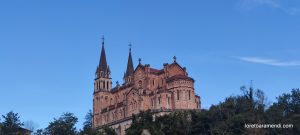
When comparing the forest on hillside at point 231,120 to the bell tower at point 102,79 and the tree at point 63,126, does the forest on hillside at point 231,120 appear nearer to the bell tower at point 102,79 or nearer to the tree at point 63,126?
the tree at point 63,126

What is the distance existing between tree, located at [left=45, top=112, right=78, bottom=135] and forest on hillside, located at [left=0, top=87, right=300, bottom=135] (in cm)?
1

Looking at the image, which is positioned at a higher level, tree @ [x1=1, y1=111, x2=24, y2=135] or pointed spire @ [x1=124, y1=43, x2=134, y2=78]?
pointed spire @ [x1=124, y1=43, x2=134, y2=78]

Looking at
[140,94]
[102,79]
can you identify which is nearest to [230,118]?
[140,94]

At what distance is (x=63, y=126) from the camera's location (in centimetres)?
7656

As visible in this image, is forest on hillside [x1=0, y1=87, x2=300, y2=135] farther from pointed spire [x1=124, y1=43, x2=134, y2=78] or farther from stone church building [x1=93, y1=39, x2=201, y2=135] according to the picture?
pointed spire [x1=124, y1=43, x2=134, y2=78]

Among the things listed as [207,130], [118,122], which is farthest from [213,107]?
[118,122]

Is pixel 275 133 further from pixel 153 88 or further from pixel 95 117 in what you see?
pixel 95 117

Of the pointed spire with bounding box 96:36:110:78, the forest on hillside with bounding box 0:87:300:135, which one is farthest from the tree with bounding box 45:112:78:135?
the pointed spire with bounding box 96:36:110:78

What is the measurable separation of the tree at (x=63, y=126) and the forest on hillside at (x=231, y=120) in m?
0.01

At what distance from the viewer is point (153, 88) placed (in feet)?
278

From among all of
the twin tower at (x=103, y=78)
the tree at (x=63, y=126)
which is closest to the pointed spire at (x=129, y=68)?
the twin tower at (x=103, y=78)

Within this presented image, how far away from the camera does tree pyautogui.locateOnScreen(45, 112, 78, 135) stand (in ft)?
250

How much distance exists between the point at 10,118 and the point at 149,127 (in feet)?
76.6

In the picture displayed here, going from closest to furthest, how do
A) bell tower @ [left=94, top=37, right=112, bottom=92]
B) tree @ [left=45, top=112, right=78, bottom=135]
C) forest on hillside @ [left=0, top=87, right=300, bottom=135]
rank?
forest on hillside @ [left=0, top=87, right=300, bottom=135] → tree @ [left=45, top=112, right=78, bottom=135] → bell tower @ [left=94, top=37, right=112, bottom=92]
